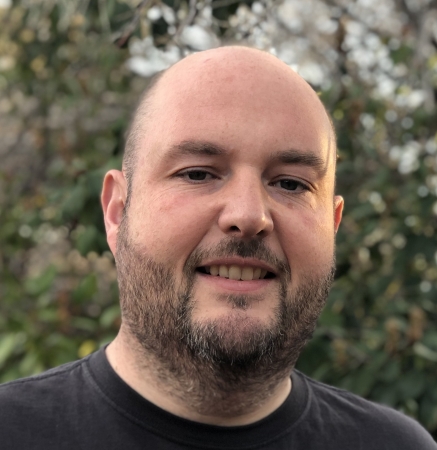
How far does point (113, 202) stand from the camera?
190 centimetres

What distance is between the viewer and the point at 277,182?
67.6 inches

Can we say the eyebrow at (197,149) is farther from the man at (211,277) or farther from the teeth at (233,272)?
the teeth at (233,272)

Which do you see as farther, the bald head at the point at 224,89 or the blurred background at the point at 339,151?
the blurred background at the point at 339,151

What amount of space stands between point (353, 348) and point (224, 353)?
165 centimetres

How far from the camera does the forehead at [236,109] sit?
1656mm

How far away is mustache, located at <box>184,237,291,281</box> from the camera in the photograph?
5.19ft

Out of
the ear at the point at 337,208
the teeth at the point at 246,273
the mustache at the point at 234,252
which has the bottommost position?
the ear at the point at 337,208

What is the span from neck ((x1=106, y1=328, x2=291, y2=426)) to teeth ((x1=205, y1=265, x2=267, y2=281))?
20 cm

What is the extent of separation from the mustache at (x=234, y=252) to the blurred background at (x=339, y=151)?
915 millimetres

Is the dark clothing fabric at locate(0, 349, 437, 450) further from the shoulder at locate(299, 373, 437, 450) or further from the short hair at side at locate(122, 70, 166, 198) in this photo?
the short hair at side at locate(122, 70, 166, 198)

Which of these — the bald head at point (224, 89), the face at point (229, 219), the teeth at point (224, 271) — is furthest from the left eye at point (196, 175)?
the teeth at point (224, 271)

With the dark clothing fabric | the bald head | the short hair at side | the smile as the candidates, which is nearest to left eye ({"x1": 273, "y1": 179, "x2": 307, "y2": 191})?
Answer: the bald head

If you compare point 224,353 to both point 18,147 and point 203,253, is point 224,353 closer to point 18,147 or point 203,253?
point 203,253

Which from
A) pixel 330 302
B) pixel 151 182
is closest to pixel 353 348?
pixel 330 302
